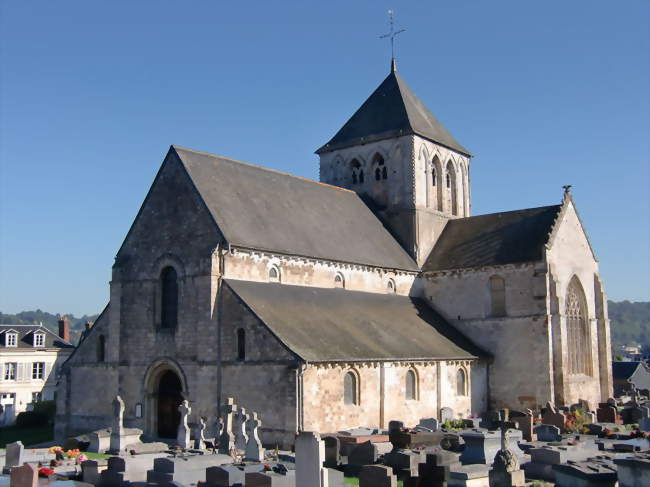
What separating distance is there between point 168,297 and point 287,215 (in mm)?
6335

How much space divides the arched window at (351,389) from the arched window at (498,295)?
446 inches

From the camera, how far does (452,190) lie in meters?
44.6

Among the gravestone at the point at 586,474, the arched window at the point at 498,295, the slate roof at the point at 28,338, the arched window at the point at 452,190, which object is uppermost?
the arched window at the point at 452,190

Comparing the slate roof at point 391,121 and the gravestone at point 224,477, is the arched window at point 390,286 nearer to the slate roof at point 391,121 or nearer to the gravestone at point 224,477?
the slate roof at point 391,121

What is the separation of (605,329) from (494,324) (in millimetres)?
7321

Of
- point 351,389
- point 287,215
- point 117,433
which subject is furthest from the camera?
point 287,215

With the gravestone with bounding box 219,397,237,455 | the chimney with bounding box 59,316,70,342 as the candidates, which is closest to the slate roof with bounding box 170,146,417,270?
the gravestone with bounding box 219,397,237,455

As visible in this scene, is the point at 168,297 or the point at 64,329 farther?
the point at 64,329

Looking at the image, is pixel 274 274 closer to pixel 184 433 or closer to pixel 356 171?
pixel 184 433

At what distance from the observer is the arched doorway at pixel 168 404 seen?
29.8 meters

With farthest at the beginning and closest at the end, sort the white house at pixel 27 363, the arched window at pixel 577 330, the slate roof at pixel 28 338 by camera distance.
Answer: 1. the slate roof at pixel 28 338
2. the white house at pixel 27 363
3. the arched window at pixel 577 330

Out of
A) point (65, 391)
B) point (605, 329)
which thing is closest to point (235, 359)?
point (65, 391)

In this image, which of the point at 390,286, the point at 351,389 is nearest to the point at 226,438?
the point at 351,389

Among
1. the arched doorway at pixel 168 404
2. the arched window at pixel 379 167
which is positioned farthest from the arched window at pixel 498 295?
the arched doorway at pixel 168 404
